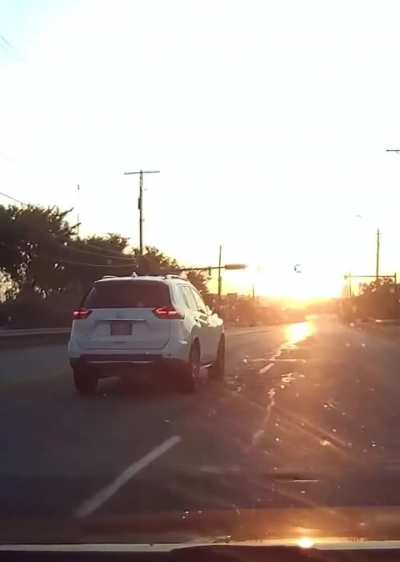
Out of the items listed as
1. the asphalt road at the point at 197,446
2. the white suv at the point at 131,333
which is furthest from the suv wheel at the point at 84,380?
the asphalt road at the point at 197,446

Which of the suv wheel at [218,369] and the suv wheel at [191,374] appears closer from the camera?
the suv wheel at [191,374]

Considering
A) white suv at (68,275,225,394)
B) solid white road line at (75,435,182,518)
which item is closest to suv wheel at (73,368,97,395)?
white suv at (68,275,225,394)

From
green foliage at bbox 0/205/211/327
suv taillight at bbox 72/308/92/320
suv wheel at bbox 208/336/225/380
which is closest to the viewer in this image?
suv taillight at bbox 72/308/92/320

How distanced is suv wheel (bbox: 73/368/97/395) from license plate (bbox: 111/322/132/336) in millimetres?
805

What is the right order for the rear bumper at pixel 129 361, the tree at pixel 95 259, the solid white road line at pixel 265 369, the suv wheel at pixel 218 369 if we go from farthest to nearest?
the tree at pixel 95 259, the solid white road line at pixel 265 369, the suv wheel at pixel 218 369, the rear bumper at pixel 129 361

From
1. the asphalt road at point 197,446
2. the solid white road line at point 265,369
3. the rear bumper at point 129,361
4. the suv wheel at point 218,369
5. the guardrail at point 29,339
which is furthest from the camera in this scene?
the guardrail at point 29,339

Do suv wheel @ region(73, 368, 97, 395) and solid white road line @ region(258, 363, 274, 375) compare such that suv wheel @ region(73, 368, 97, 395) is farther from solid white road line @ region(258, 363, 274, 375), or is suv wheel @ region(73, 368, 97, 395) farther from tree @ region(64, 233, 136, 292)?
tree @ region(64, 233, 136, 292)

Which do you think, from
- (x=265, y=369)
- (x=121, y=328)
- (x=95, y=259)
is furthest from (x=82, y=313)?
(x=95, y=259)

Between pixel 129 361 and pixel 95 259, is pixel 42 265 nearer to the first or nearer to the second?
pixel 95 259

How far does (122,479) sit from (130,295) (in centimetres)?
754

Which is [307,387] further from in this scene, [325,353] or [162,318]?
[325,353]

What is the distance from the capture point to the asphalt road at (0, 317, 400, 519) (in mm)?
7895

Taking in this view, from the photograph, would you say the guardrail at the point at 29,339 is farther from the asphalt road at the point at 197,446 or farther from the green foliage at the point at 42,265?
the green foliage at the point at 42,265

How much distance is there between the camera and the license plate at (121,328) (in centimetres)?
1571
